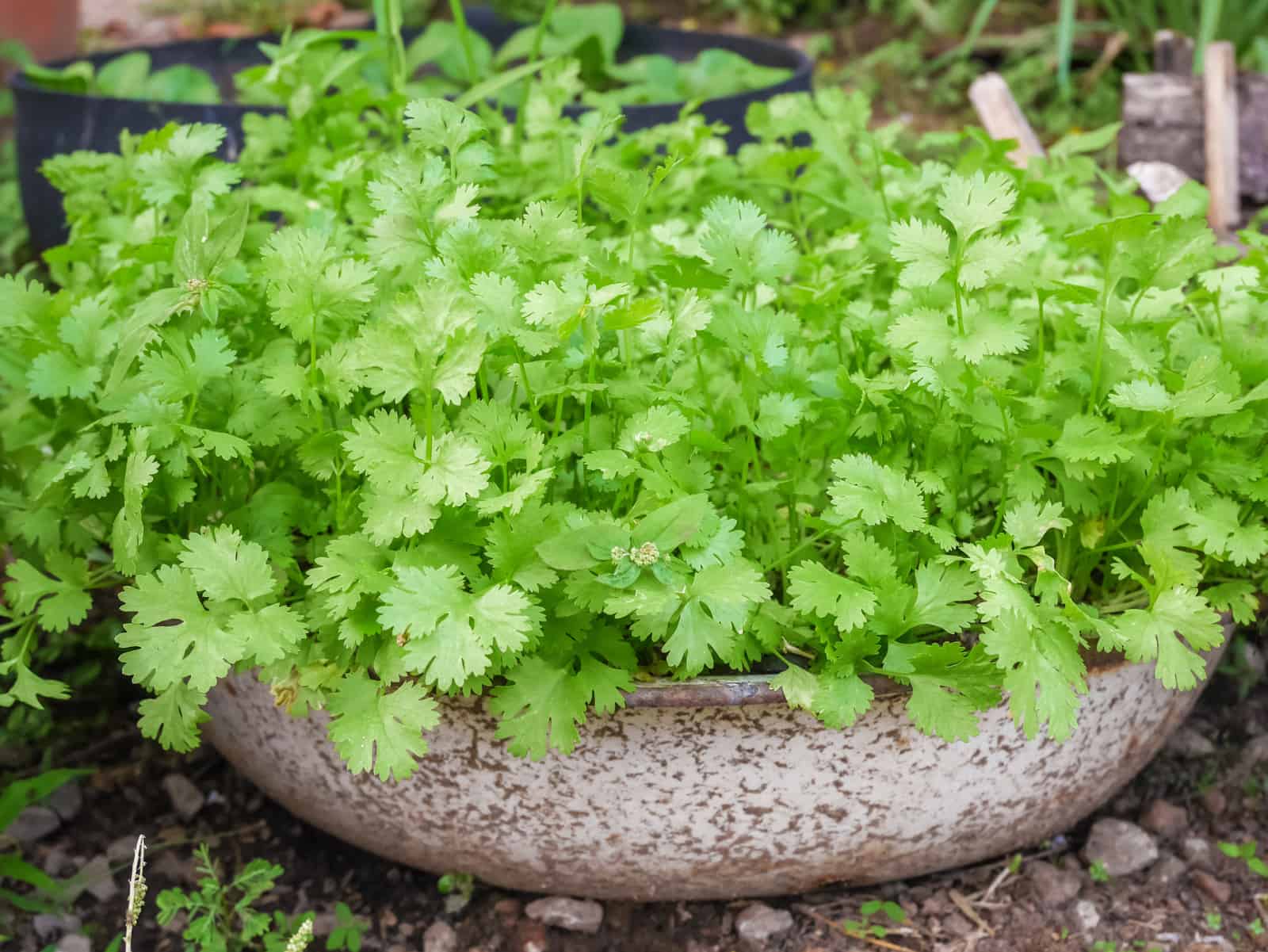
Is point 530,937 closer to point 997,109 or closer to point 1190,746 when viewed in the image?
point 1190,746

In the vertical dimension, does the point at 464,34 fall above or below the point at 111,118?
above

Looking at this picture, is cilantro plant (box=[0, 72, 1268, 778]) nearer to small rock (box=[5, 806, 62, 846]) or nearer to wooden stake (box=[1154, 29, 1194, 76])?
small rock (box=[5, 806, 62, 846])

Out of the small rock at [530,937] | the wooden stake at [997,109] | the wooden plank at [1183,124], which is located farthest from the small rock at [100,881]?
the wooden plank at [1183,124]

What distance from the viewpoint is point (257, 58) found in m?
2.84

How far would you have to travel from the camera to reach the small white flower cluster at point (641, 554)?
0.91 m

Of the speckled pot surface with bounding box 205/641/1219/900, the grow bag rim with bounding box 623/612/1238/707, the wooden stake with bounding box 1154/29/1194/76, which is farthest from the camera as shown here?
the wooden stake with bounding box 1154/29/1194/76

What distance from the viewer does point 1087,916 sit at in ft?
4.37

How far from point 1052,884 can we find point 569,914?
0.55 metres

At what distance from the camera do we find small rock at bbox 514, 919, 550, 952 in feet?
4.31

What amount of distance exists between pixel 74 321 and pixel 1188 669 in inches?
41.7

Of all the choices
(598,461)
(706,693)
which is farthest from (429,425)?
(706,693)

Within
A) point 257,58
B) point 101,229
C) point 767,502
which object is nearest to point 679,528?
point 767,502

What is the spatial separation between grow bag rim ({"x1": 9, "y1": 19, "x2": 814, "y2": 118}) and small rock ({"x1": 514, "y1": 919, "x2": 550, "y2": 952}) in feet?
3.50

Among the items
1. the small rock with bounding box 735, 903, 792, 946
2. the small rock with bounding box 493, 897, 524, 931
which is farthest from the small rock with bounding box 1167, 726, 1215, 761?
the small rock with bounding box 493, 897, 524, 931
